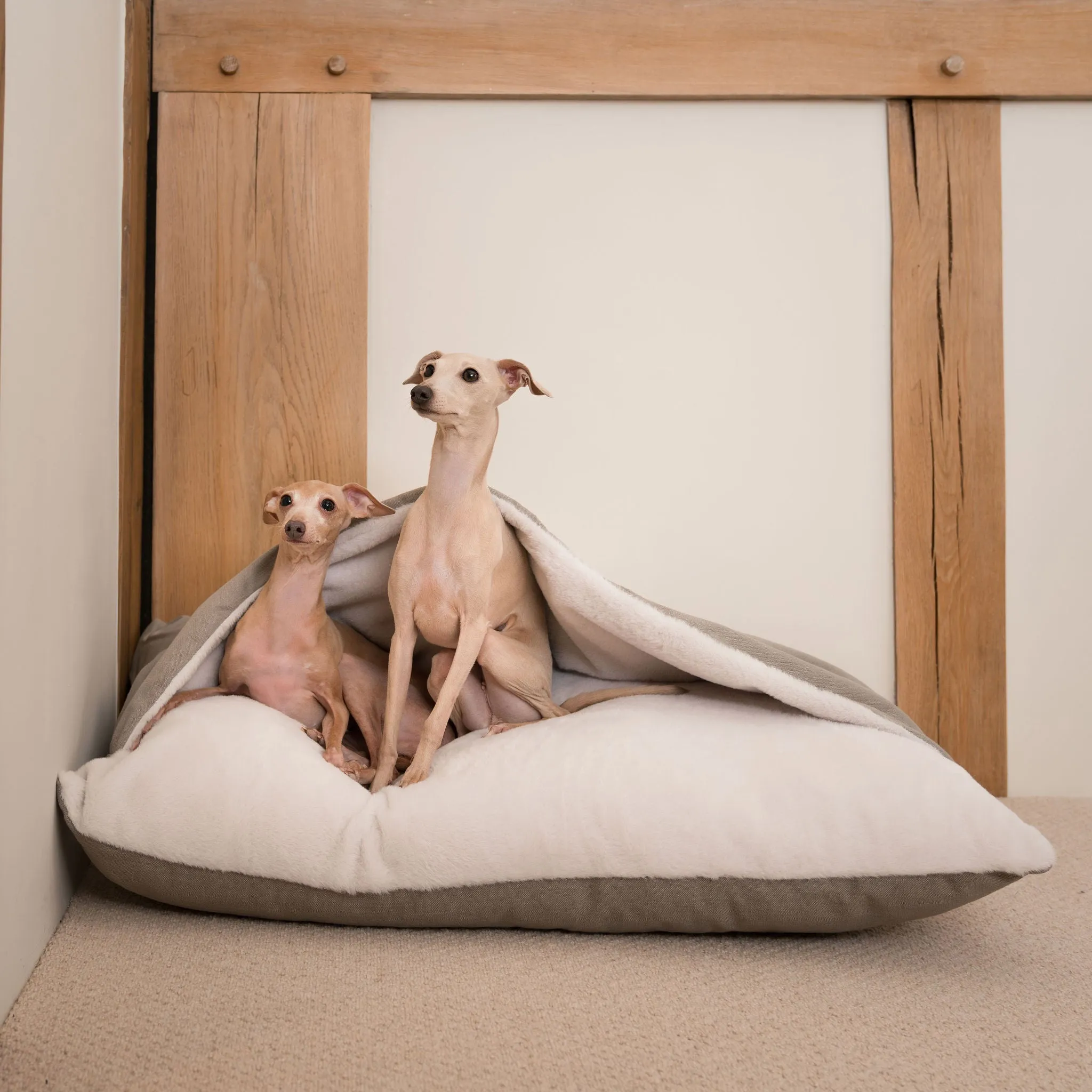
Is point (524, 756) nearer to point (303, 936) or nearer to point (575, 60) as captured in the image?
point (303, 936)

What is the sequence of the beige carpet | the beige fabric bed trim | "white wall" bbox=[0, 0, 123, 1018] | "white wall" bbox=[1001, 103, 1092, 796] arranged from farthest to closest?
1. "white wall" bbox=[1001, 103, 1092, 796]
2. the beige fabric bed trim
3. "white wall" bbox=[0, 0, 123, 1018]
4. the beige carpet

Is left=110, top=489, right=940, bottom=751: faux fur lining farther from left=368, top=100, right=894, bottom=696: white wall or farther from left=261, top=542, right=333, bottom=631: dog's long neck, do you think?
left=368, top=100, right=894, bottom=696: white wall

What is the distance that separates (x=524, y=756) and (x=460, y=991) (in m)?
0.42

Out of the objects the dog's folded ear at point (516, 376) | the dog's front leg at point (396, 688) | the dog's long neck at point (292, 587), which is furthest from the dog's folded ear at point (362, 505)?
the dog's folded ear at point (516, 376)

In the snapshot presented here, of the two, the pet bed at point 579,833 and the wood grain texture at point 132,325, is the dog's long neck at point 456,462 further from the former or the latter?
the wood grain texture at point 132,325

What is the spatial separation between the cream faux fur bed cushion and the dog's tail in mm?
352

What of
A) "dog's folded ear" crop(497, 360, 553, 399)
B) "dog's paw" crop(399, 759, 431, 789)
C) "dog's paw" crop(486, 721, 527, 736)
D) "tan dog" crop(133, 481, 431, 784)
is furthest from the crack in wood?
"dog's paw" crop(399, 759, 431, 789)

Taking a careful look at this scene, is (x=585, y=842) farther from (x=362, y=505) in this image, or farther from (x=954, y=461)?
(x=954, y=461)


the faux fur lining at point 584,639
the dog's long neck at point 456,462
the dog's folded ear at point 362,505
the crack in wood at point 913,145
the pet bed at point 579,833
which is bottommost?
the pet bed at point 579,833

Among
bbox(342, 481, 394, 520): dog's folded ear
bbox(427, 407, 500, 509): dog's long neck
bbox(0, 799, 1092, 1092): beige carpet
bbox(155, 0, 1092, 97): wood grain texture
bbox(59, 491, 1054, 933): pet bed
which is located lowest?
bbox(0, 799, 1092, 1092): beige carpet

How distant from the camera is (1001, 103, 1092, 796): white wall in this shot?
8.64 ft

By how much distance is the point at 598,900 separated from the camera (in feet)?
5.14

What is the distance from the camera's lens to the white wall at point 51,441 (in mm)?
1354

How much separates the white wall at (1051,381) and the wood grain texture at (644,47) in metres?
0.17
